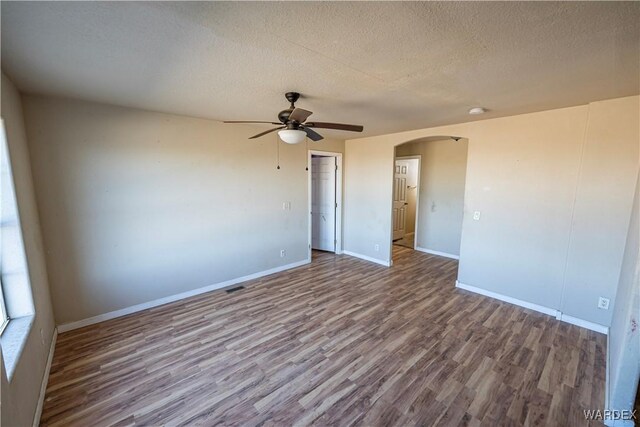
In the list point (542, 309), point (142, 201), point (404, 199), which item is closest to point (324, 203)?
point (404, 199)

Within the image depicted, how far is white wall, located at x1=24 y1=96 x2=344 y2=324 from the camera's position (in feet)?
8.89

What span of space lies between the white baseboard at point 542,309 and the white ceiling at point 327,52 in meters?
2.40

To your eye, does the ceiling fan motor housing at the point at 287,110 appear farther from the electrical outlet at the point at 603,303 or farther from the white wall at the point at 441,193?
the white wall at the point at 441,193

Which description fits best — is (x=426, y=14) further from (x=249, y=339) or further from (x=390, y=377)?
(x=249, y=339)

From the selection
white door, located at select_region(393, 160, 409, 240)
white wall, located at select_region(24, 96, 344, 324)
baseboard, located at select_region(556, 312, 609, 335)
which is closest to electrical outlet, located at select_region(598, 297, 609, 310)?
baseboard, located at select_region(556, 312, 609, 335)

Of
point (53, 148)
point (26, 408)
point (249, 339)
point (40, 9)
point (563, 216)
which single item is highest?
point (40, 9)

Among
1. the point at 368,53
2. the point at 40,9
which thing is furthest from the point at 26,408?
the point at 368,53

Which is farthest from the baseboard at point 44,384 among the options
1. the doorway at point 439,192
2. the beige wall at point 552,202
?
the doorway at point 439,192

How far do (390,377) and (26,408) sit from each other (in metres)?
2.46

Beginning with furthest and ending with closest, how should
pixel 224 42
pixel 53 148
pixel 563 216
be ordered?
pixel 563 216 < pixel 53 148 < pixel 224 42

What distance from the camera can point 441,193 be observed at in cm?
570

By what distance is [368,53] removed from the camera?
171cm

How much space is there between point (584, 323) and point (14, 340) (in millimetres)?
5143

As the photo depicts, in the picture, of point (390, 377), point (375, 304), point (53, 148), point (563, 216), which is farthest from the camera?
point (375, 304)
